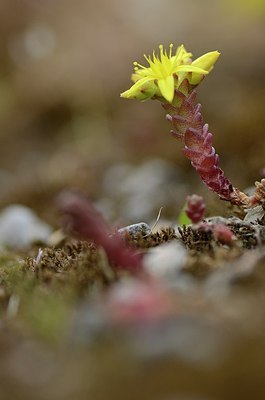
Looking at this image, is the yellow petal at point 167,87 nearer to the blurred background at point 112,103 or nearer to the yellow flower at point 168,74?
the yellow flower at point 168,74

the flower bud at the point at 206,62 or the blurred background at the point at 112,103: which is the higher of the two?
the blurred background at the point at 112,103

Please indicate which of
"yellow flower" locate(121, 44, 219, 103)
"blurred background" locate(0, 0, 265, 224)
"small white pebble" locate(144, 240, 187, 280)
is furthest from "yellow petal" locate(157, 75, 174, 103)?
"blurred background" locate(0, 0, 265, 224)

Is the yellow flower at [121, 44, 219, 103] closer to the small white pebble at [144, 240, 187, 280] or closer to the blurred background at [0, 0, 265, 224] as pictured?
the small white pebble at [144, 240, 187, 280]

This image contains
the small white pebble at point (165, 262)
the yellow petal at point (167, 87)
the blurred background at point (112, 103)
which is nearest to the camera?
the small white pebble at point (165, 262)

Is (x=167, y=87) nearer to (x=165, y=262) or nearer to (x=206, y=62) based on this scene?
(x=206, y=62)

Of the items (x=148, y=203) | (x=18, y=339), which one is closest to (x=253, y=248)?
(x=18, y=339)

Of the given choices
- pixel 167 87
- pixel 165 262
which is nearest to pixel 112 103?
pixel 167 87

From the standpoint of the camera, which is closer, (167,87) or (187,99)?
(167,87)

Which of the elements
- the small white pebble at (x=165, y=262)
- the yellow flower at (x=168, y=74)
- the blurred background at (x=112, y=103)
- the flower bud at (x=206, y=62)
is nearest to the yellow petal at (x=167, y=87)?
the yellow flower at (x=168, y=74)

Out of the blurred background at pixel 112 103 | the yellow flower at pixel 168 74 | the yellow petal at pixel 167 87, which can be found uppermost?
the blurred background at pixel 112 103
